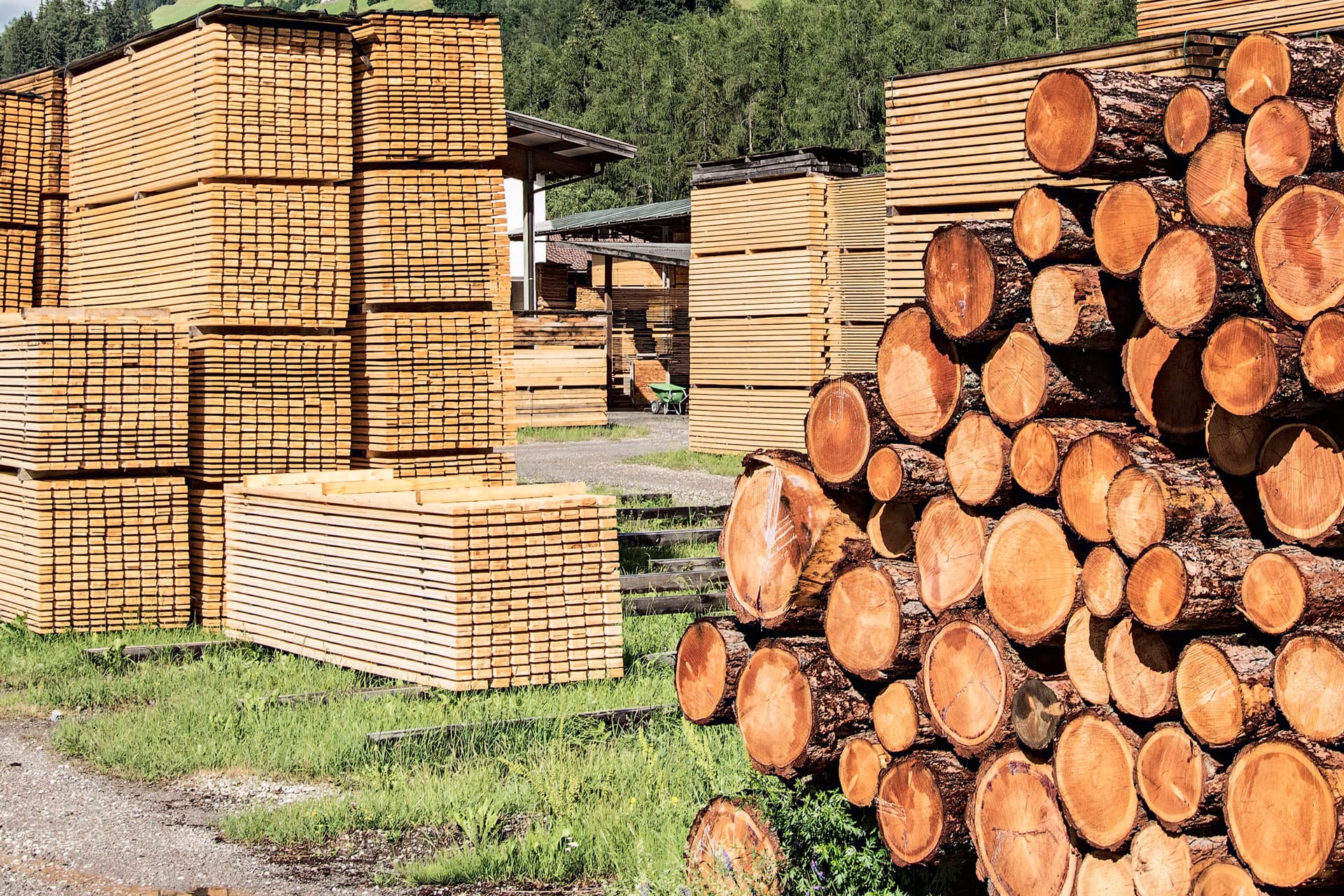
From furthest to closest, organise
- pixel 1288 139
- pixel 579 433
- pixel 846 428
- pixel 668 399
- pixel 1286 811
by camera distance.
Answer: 1. pixel 668 399
2. pixel 579 433
3. pixel 846 428
4. pixel 1288 139
5. pixel 1286 811

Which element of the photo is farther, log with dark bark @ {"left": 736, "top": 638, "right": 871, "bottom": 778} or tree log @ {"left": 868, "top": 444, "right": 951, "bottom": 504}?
log with dark bark @ {"left": 736, "top": 638, "right": 871, "bottom": 778}

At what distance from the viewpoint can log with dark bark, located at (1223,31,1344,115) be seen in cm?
416

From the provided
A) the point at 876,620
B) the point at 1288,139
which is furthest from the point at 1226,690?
the point at 1288,139

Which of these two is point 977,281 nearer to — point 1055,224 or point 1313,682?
point 1055,224

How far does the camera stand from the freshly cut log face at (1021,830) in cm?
430

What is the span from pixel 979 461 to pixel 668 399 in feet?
99.2

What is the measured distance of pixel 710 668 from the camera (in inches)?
216

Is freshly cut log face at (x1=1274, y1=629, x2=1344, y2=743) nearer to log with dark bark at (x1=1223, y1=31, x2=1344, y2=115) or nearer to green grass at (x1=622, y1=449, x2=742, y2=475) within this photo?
log with dark bark at (x1=1223, y1=31, x2=1344, y2=115)

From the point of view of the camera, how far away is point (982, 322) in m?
4.56

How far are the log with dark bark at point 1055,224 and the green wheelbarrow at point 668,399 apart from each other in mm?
30189

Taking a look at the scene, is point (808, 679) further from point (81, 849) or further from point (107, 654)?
point (107, 654)

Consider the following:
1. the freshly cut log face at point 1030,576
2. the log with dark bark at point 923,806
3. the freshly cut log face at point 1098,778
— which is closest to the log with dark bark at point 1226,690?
the freshly cut log face at point 1098,778

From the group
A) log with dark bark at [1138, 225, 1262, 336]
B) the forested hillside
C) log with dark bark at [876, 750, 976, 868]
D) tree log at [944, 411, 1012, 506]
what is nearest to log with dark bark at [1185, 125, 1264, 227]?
log with dark bark at [1138, 225, 1262, 336]

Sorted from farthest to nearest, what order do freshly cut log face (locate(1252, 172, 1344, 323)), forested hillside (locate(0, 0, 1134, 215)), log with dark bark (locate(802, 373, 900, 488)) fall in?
1. forested hillside (locate(0, 0, 1134, 215))
2. log with dark bark (locate(802, 373, 900, 488))
3. freshly cut log face (locate(1252, 172, 1344, 323))
